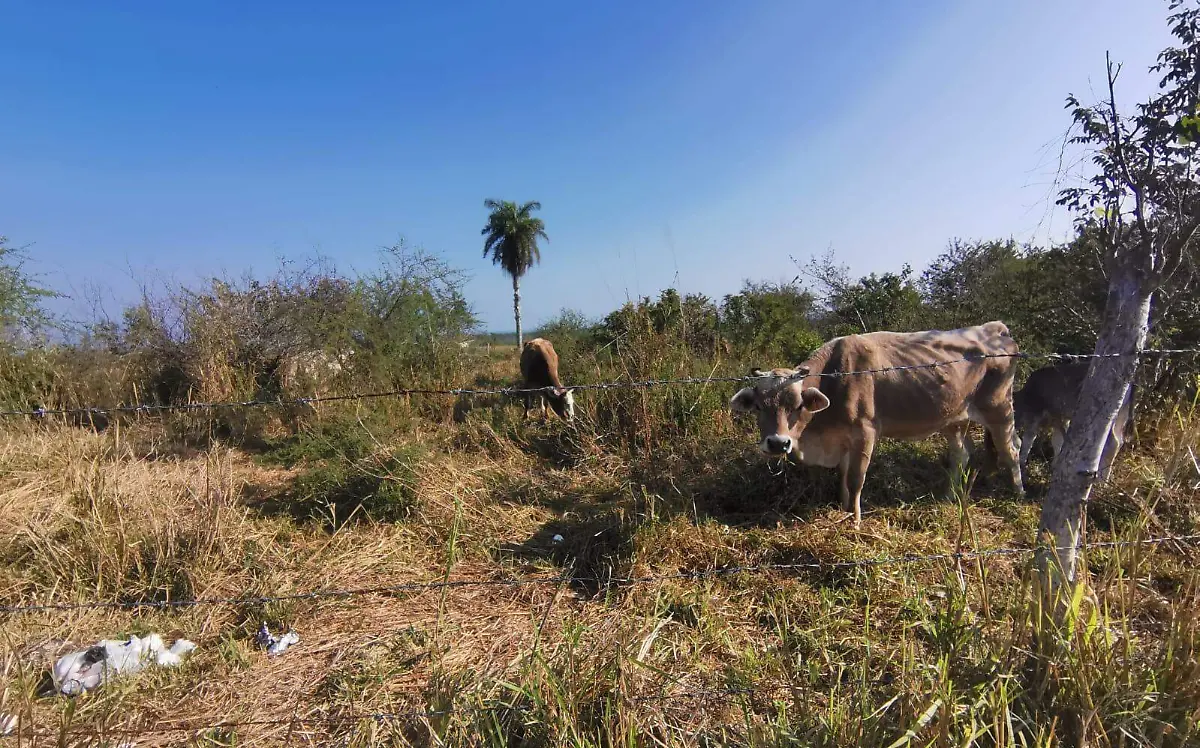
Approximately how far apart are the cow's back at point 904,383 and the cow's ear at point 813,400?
1.55 feet

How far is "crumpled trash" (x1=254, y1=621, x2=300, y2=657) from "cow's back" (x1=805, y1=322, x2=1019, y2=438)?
4.26 m

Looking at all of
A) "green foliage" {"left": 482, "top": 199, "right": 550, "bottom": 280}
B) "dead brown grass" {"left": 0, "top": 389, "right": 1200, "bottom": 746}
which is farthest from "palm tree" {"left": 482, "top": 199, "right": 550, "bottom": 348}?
"dead brown grass" {"left": 0, "top": 389, "right": 1200, "bottom": 746}

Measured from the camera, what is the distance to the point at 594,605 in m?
3.42

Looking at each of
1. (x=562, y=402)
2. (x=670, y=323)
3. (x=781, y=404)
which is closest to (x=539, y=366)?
(x=562, y=402)

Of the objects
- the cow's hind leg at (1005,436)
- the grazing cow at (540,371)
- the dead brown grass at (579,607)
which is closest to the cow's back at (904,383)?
the cow's hind leg at (1005,436)

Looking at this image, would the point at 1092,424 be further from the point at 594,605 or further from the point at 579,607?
the point at 579,607

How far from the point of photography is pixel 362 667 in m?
2.80

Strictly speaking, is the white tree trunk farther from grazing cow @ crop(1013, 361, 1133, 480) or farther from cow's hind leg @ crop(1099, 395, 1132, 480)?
grazing cow @ crop(1013, 361, 1133, 480)

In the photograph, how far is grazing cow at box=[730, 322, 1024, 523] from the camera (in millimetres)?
4551

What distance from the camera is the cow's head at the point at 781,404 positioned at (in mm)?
4410

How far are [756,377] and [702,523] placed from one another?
1283 millimetres

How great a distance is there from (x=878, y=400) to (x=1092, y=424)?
2718 mm

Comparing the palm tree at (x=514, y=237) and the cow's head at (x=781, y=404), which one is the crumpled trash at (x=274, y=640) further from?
the palm tree at (x=514, y=237)

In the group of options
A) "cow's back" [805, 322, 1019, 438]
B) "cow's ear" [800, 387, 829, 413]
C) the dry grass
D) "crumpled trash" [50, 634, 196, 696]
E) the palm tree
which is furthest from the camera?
the palm tree
